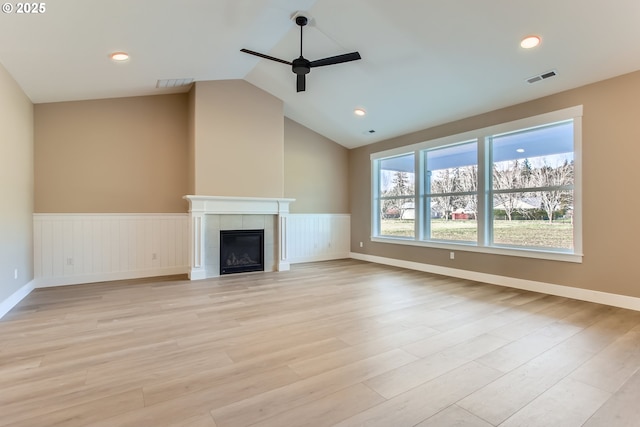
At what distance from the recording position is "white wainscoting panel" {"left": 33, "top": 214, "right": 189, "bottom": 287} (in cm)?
471

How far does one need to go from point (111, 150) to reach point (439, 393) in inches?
220

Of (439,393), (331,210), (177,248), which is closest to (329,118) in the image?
(331,210)

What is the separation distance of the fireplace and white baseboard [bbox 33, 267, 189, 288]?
788mm

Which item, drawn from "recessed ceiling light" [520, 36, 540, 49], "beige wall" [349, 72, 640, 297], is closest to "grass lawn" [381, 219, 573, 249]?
"beige wall" [349, 72, 640, 297]

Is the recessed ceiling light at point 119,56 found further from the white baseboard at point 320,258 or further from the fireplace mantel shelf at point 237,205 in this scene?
the white baseboard at point 320,258

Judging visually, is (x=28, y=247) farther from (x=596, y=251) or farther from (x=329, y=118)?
(x=596, y=251)

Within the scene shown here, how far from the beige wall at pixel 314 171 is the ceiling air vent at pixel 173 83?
84.7 inches

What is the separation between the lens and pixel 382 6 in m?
3.47

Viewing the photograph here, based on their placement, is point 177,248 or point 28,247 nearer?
point 28,247

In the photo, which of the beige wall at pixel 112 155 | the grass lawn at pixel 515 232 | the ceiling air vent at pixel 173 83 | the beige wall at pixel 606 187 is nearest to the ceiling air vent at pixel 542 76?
the beige wall at pixel 606 187

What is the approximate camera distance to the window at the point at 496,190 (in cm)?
421

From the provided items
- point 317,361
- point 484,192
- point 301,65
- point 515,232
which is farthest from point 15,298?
point 515,232

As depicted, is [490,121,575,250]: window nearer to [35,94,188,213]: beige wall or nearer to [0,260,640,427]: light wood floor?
[0,260,640,427]: light wood floor

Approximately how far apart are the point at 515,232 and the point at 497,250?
14.2 inches
